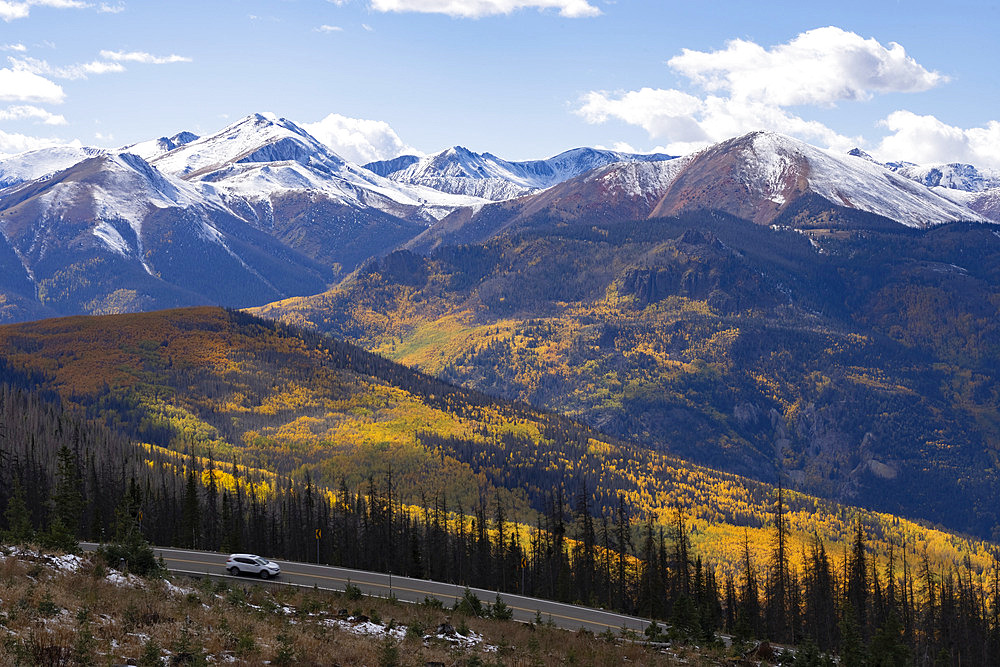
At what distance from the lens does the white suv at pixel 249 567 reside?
71.1m

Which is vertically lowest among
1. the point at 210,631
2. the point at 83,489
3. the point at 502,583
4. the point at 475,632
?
the point at 502,583

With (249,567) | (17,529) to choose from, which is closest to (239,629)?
(249,567)

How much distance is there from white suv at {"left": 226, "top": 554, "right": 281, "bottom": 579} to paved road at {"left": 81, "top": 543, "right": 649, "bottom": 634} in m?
0.79

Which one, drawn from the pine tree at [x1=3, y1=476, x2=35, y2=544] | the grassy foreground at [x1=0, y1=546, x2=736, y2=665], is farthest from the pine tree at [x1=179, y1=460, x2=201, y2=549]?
the grassy foreground at [x1=0, y1=546, x2=736, y2=665]

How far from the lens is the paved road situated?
6956 centimetres

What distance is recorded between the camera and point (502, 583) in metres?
137

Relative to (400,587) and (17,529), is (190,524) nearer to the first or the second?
(17,529)

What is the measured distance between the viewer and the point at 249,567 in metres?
71.2

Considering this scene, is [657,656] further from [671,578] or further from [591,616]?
[671,578]

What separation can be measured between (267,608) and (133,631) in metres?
12.5

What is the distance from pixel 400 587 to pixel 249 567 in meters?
12.2

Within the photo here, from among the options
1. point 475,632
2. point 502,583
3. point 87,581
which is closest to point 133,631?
point 87,581

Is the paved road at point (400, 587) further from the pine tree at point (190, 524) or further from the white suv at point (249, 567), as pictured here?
the pine tree at point (190, 524)

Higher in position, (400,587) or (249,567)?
(249,567)
